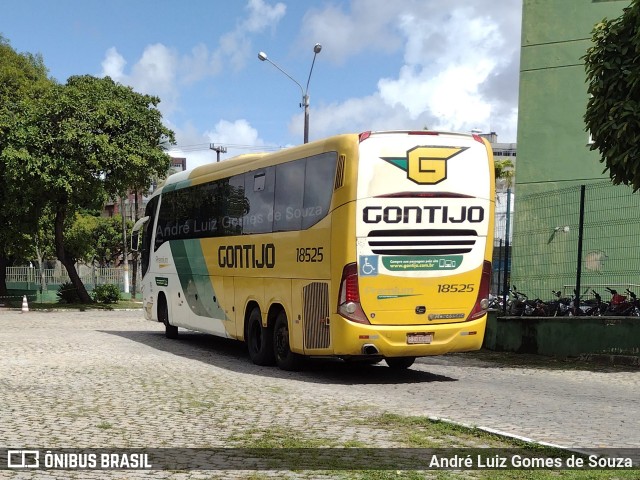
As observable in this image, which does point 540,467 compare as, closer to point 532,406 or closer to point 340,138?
point 532,406

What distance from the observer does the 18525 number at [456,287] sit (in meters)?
13.4

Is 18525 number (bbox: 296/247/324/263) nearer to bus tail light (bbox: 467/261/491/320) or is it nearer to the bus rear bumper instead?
the bus rear bumper

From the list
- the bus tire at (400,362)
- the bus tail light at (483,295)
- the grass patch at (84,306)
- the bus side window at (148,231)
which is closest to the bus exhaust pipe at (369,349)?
the bus tail light at (483,295)

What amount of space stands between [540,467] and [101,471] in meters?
3.36

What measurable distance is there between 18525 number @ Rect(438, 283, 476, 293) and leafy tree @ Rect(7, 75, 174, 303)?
81.8 feet

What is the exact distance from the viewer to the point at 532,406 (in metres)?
10.7

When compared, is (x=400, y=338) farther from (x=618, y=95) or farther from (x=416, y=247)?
(x=618, y=95)

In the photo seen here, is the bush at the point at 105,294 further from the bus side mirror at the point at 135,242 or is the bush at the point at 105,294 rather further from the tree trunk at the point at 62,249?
the bus side mirror at the point at 135,242

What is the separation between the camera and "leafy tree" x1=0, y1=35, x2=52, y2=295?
36.6 meters

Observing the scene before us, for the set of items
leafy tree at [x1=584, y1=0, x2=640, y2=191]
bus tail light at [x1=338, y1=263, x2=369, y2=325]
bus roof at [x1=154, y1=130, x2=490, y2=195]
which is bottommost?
bus tail light at [x1=338, y1=263, x2=369, y2=325]

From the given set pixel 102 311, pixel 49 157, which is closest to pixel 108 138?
pixel 49 157

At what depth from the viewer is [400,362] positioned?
50.6ft

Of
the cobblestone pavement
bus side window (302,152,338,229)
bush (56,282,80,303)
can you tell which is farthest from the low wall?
bush (56,282,80,303)

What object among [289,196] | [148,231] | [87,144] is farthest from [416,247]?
[87,144]
